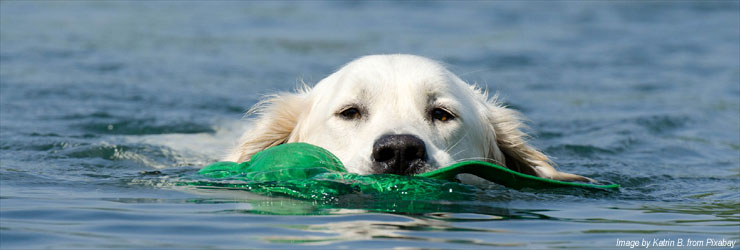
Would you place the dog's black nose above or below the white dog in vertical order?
below

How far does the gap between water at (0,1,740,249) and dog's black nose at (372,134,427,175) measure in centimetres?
19

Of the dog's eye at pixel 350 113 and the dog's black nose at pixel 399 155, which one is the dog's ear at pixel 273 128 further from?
the dog's black nose at pixel 399 155

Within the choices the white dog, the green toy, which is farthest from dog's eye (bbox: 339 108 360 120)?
the green toy

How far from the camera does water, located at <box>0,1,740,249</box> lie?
4523 mm

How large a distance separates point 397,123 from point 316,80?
817 centimetres

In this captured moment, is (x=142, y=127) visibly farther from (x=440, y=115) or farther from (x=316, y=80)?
(x=440, y=115)

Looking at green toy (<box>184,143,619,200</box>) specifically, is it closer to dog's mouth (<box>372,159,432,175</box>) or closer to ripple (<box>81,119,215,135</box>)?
dog's mouth (<box>372,159,432,175</box>)

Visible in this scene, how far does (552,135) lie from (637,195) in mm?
3954

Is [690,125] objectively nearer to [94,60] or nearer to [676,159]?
[676,159]

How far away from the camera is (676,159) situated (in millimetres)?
8992

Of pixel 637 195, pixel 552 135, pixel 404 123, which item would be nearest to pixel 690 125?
pixel 552 135

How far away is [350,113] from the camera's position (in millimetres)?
5664

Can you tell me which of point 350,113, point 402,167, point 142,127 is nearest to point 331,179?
point 402,167

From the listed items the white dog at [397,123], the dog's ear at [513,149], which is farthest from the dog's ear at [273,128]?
the dog's ear at [513,149]
